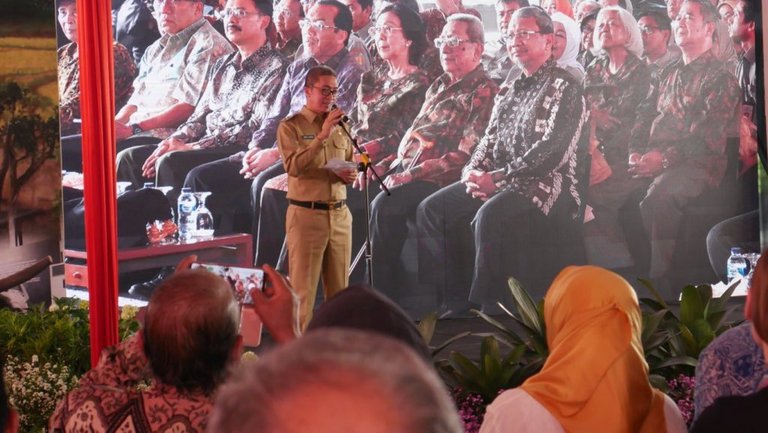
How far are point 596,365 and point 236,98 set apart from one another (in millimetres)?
5327

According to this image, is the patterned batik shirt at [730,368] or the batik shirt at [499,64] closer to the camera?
the patterned batik shirt at [730,368]

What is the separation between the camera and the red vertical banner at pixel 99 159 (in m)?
3.20

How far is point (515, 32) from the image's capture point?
292 inches

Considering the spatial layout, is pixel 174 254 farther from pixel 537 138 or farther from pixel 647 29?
pixel 647 29

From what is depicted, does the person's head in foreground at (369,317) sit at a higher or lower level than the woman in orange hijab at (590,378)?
higher

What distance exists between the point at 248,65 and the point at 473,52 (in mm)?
1611

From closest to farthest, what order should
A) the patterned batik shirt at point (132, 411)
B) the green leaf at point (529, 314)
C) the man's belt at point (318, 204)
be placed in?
1. the patterned batik shirt at point (132, 411)
2. the green leaf at point (529, 314)
3. the man's belt at point (318, 204)

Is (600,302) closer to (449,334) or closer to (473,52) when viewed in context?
(449,334)

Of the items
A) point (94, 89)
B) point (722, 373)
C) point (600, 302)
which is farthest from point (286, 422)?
point (94, 89)

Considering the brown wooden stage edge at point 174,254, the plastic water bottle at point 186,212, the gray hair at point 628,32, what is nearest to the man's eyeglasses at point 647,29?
the gray hair at point 628,32

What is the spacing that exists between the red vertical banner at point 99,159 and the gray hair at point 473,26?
434 cm

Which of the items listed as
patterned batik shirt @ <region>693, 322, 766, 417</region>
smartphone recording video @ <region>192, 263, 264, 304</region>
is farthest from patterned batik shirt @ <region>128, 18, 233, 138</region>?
patterned batik shirt @ <region>693, 322, 766, 417</region>

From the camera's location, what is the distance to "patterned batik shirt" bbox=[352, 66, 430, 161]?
722 cm

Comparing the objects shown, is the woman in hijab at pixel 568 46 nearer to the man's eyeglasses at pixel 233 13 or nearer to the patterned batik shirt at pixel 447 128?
the patterned batik shirt at pixel 447 128
